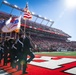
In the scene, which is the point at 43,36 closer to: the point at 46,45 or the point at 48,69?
the point at 46,45

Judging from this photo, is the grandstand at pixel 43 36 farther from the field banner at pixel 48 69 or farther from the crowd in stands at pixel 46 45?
the field banner at pixel 48 69

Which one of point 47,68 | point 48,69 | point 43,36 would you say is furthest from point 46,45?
point 48,69

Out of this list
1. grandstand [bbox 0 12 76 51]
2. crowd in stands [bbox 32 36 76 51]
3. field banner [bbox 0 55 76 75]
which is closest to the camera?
field banner [bbox 0 55 76 75]

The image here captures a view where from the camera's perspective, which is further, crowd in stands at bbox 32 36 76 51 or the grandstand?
the grandstand

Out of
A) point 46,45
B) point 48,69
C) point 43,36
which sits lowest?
point 48,69

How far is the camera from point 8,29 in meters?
13.0

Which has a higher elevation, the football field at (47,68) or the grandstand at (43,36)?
the grandstand at (43,36)

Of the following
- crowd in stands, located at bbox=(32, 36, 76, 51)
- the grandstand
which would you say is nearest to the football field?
crowd in stands, located at bbox=(32, 36, 76, 51)

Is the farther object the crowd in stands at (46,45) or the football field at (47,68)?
the crowd in stands at (46,45)

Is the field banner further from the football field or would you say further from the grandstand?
the grandstand

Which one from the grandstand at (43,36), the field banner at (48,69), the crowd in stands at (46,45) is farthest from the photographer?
the grandstand at (43,36)

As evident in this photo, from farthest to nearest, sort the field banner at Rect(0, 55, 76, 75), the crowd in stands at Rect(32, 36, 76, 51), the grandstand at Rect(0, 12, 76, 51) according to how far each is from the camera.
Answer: the grandstand at Rect(0, 12, 76, 51)
the crowd in stands at Rect(32, 36, 76, 51)
the field banner at Rect(0, 55, 76, 75)

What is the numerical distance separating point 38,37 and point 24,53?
42.4m

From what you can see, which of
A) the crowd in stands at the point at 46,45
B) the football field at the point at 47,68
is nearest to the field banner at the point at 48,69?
the football field at the point at 47,68
